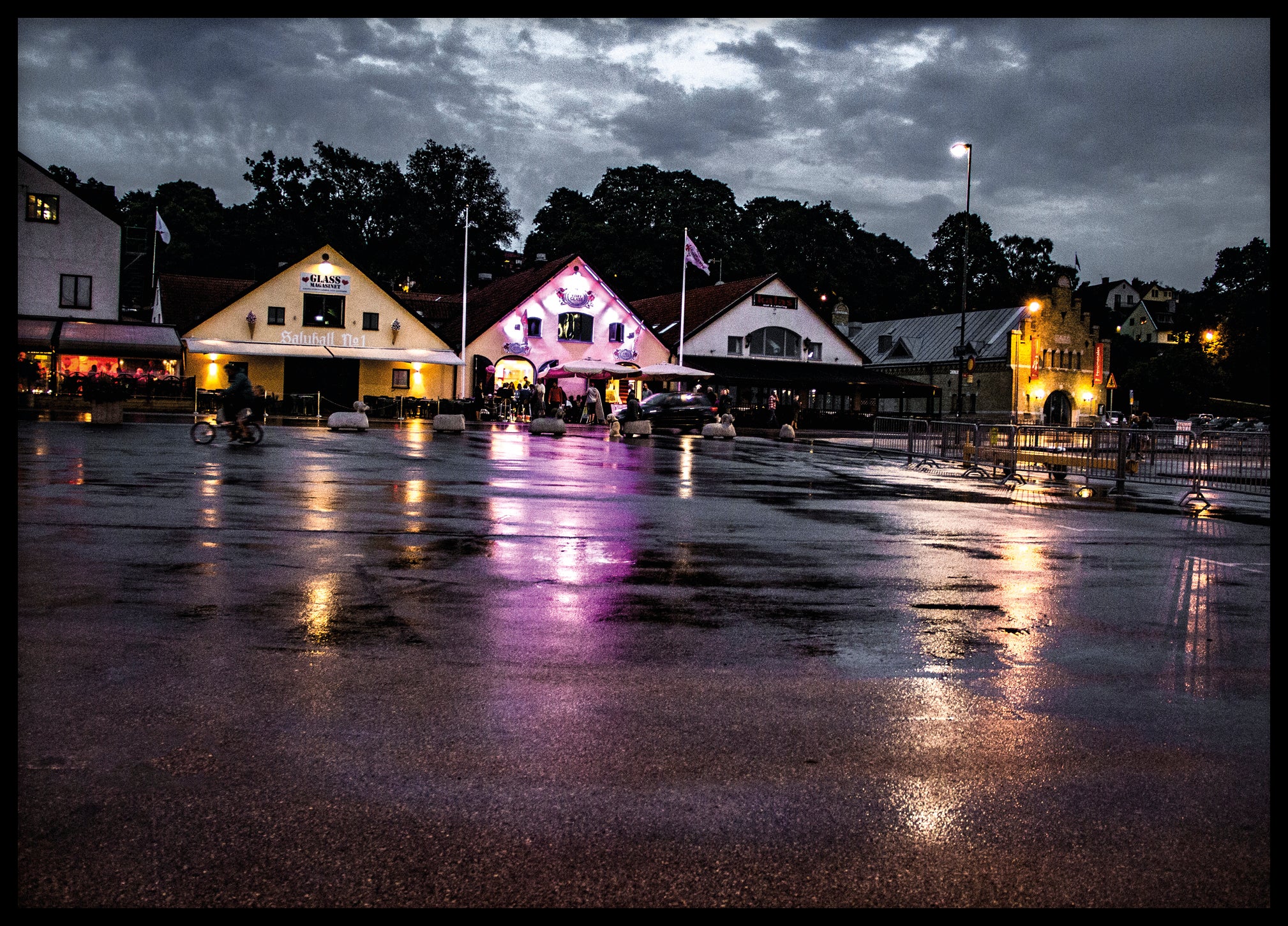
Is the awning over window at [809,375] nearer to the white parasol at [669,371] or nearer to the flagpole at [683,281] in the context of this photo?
the flagpole at [683,281]

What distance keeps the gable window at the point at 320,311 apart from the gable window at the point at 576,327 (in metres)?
12.2

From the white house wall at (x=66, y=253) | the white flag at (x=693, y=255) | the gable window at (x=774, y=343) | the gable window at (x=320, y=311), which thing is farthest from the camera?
the gable window at (x=774, y=343)

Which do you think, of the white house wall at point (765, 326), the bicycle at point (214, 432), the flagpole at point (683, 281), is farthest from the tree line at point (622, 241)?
the bicycle at point (214, 432)

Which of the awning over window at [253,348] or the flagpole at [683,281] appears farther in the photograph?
the awning over window at [253,348]

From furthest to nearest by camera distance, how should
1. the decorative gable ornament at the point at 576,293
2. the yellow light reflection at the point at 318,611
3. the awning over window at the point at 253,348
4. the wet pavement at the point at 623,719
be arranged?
the decorative gable ornament at the point at 576,293, the awning over window at the point at 253,348, the yellow light reflection at the point at 318,611, the wet pavement at the point at 623,719

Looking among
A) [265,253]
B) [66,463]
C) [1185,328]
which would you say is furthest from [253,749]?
[1185,328]

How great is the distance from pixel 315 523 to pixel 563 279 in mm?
48257

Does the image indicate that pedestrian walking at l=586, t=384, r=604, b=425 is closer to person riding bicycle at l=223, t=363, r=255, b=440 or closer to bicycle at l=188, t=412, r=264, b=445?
bicycle at l=188, t=412, r=264, b=445

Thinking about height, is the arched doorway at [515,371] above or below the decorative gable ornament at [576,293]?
below

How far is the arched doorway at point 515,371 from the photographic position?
191 feet

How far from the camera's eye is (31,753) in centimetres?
438

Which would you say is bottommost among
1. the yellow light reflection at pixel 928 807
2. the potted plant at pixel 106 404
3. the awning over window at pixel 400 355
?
the yellow light reflection at pixel 928 807

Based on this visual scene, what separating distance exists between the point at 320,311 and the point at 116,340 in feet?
31.7

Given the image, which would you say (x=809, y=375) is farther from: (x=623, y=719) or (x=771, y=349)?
(x=623, y=719)
